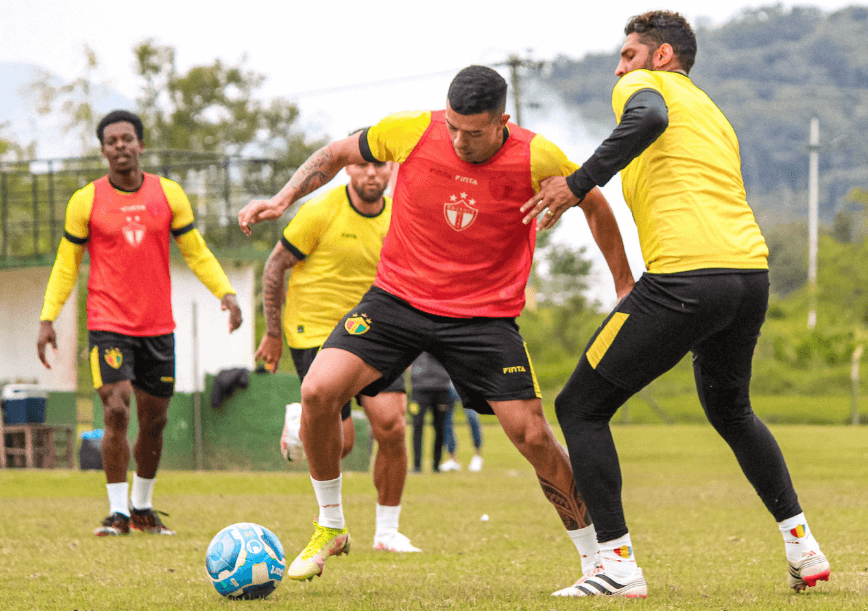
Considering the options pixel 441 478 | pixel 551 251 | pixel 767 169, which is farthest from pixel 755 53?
pixel 441 478

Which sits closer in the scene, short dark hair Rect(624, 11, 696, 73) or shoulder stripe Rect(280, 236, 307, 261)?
short dark hair Rect(624, 11, 696, 73)

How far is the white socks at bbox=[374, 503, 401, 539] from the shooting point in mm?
6707

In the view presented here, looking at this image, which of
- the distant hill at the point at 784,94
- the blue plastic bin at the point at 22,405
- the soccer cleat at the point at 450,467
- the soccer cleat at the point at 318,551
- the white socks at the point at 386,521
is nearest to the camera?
the soccer cleat at the point at 318,551

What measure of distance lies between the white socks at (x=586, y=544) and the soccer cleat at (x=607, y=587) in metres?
0.30

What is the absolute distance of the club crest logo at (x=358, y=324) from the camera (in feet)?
16.2

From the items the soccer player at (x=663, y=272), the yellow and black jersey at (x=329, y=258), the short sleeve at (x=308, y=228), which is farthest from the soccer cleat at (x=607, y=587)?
the short sleeve at (x=308, y=228)

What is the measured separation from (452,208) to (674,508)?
580cm

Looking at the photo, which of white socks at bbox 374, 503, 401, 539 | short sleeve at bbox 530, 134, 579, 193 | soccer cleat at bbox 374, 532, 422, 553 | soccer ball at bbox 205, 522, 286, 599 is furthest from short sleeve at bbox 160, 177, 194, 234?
short sleeve at bbox 530, 134, 579, 193

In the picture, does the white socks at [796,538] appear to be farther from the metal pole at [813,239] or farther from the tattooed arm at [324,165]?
the metal pole at [813,239]

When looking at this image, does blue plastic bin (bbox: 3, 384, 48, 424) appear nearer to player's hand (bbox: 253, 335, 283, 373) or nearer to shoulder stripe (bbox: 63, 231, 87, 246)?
shoulder stripe (bbox: 63, 231, 87, 246)

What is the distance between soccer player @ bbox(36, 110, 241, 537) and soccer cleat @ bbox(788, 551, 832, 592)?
415cm

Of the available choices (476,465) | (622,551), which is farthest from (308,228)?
(476,465)

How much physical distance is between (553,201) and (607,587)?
159 cm

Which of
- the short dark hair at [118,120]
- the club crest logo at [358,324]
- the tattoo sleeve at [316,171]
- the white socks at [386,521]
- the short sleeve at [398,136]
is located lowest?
the white socks at [386,521]
